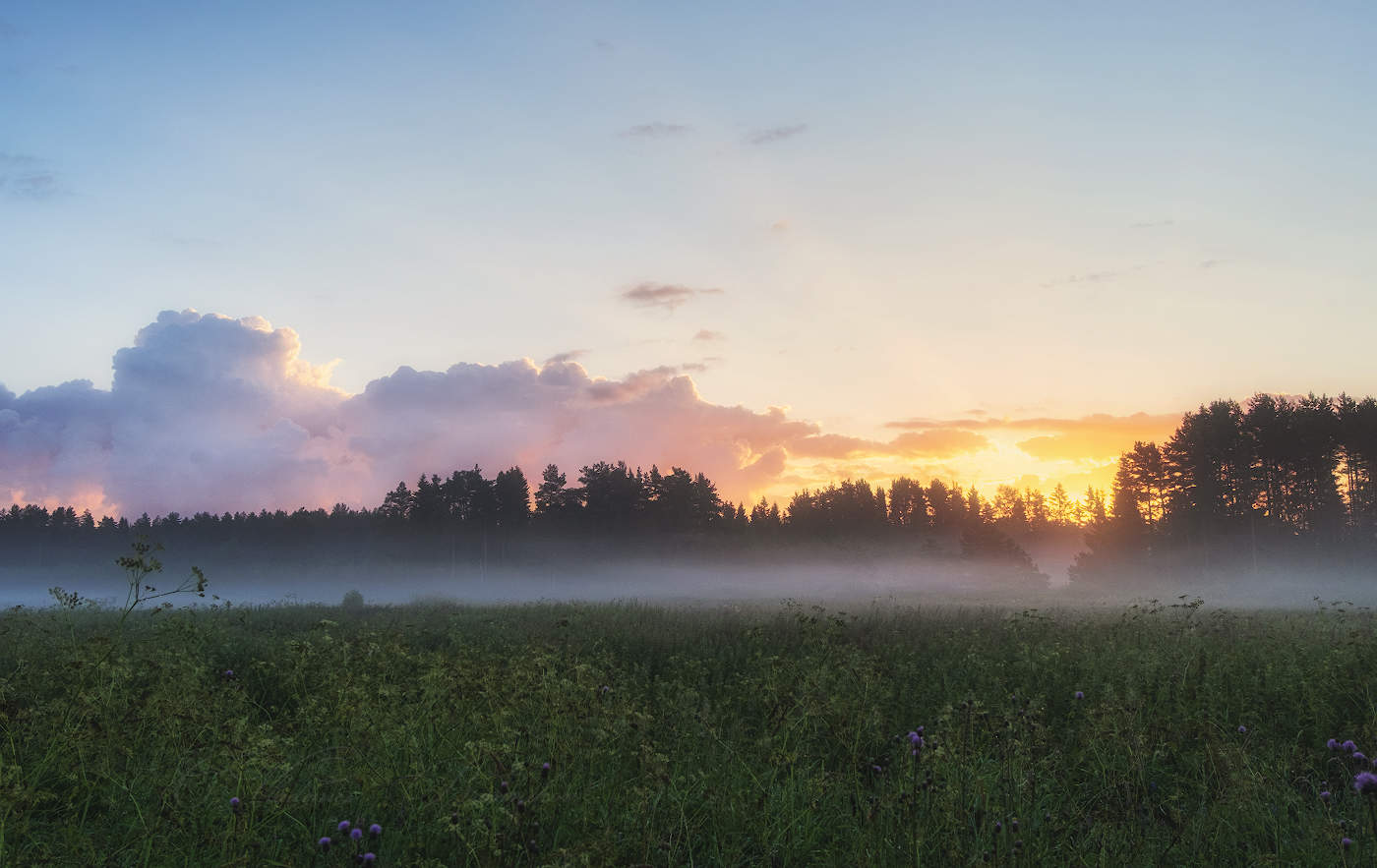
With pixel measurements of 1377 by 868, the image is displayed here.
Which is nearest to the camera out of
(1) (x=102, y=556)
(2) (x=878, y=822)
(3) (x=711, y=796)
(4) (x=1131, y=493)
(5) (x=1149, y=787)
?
(2) (x=878, y=822)

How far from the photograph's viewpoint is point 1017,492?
131875mm

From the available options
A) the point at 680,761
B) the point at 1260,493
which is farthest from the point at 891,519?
the point at 680,761

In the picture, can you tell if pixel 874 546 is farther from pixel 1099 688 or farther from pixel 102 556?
pixel 102 556

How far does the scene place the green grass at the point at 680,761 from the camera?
411 cm

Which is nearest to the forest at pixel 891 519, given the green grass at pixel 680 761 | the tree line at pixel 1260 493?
the tree line at pixel 1260 493

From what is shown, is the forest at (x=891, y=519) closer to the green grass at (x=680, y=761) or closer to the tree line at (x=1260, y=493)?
the tree line at (x=1260, y=493)

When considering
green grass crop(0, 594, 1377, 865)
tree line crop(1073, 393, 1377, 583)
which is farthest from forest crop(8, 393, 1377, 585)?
green grass crop(0, 594, 1377, 865)

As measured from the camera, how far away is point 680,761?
588 centimetres

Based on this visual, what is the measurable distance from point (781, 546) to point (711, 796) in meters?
82.1

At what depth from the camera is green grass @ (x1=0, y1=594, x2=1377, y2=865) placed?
162 inches

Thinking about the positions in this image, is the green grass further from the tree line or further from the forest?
the tree line

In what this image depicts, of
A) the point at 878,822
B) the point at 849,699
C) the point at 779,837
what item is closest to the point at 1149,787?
the point at 849,699

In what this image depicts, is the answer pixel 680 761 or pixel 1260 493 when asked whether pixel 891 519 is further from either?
pixel 680 761

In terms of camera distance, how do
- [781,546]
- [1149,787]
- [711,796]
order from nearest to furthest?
[711,796]
[1149,787]
[781,546]
